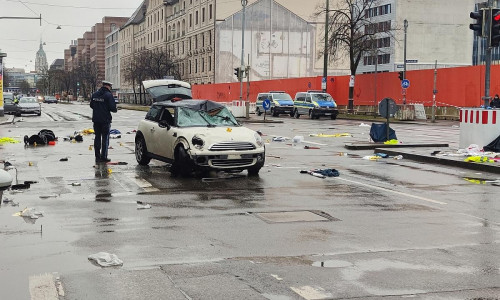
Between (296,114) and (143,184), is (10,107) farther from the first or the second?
(143,184)

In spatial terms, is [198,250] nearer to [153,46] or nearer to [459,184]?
[459,184]

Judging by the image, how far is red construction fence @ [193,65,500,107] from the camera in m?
39.5

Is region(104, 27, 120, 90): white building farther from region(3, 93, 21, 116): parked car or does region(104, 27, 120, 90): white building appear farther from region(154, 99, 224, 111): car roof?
region(154, 99, 224, 111): car roof

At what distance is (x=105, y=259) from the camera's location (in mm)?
6234

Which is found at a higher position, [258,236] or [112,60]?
[112,60]

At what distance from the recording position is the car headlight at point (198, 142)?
12.7m

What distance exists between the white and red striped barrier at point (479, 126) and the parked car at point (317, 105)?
25.7m

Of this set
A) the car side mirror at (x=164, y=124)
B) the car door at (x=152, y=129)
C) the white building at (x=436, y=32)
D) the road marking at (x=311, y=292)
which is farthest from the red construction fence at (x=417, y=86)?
the white building at (x=436, y=32)

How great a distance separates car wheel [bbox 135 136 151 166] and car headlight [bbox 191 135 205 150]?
8.12ft

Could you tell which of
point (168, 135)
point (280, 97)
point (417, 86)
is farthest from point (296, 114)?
point (168, 135)

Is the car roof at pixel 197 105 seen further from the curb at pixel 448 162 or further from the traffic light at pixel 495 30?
the traffic light at pixel 495 30

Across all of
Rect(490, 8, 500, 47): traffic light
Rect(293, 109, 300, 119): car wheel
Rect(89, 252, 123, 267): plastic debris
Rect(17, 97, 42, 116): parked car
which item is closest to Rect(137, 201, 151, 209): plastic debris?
Rect(89, 252, 123, 267): plastic debris

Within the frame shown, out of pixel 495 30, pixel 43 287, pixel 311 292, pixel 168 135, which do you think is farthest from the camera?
pixel 495 30

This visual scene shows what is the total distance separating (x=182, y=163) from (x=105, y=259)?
6647mm
